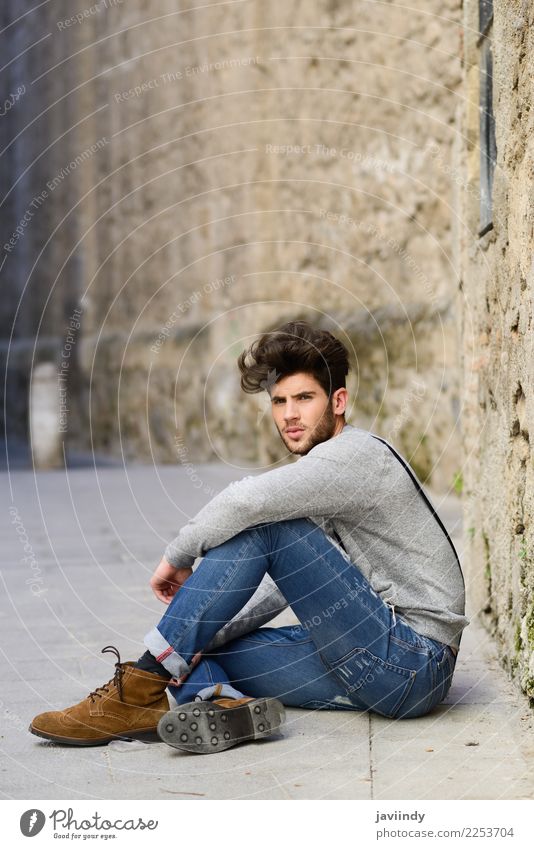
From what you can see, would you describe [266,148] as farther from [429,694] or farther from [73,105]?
[429,694]

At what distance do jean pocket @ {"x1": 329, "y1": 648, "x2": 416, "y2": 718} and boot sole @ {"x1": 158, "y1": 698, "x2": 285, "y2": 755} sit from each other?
18cm

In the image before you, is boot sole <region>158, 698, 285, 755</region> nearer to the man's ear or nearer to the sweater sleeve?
the sweater sleeve

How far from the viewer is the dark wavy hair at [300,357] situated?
2.94 meters

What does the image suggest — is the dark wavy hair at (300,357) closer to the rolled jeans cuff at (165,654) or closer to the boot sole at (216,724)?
the rolled jeans cuff at (165,654)

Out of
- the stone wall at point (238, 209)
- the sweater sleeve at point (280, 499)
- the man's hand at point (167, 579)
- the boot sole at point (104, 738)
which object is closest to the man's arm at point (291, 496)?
the sweater sleeve at point (280, 499)

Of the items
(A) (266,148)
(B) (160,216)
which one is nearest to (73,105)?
(B) (160,216)

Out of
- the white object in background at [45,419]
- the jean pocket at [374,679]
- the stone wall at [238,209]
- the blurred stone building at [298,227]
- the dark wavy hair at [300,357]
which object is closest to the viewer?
the jean pocket at [374,679]

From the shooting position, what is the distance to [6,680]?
137 inches

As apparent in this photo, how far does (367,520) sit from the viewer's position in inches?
112

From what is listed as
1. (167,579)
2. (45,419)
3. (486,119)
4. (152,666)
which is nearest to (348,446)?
(167,579)

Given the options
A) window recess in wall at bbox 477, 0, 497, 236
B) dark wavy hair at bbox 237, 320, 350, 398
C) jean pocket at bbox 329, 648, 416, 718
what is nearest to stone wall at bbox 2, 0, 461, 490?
window recess in wall at bbox 477, 0, 497, 236

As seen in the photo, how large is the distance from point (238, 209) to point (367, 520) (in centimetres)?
723

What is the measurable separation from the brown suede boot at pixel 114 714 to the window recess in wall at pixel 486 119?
5.78 ft
